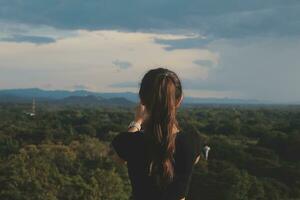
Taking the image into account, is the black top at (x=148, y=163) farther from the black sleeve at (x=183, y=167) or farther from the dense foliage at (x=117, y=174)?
the dense foliage at (x=117, y=174)

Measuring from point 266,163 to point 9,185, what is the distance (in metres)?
19.0

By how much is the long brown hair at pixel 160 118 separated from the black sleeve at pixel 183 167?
0.05 metres

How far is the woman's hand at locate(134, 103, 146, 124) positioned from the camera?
9.91 ft

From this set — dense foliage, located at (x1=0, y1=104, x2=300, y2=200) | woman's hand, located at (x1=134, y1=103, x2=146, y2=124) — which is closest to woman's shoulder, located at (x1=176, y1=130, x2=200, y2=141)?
woman's hand, located at (x1=134, y1=103, x2=146, y2=124)

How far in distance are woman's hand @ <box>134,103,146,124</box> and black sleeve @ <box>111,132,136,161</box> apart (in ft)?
0.26

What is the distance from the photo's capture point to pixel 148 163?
9.87 feet

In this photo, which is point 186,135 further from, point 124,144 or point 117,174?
point 117,174

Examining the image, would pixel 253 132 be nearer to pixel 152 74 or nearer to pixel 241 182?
pixel 241 182

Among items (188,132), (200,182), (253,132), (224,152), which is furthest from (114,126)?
(188,132)

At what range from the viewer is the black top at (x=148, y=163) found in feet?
9.87

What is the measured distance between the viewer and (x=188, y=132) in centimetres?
309

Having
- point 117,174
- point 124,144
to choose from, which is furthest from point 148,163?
point 117,174

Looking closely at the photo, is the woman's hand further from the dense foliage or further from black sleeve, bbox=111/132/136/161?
the dense foliage

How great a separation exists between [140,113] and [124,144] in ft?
0.58
